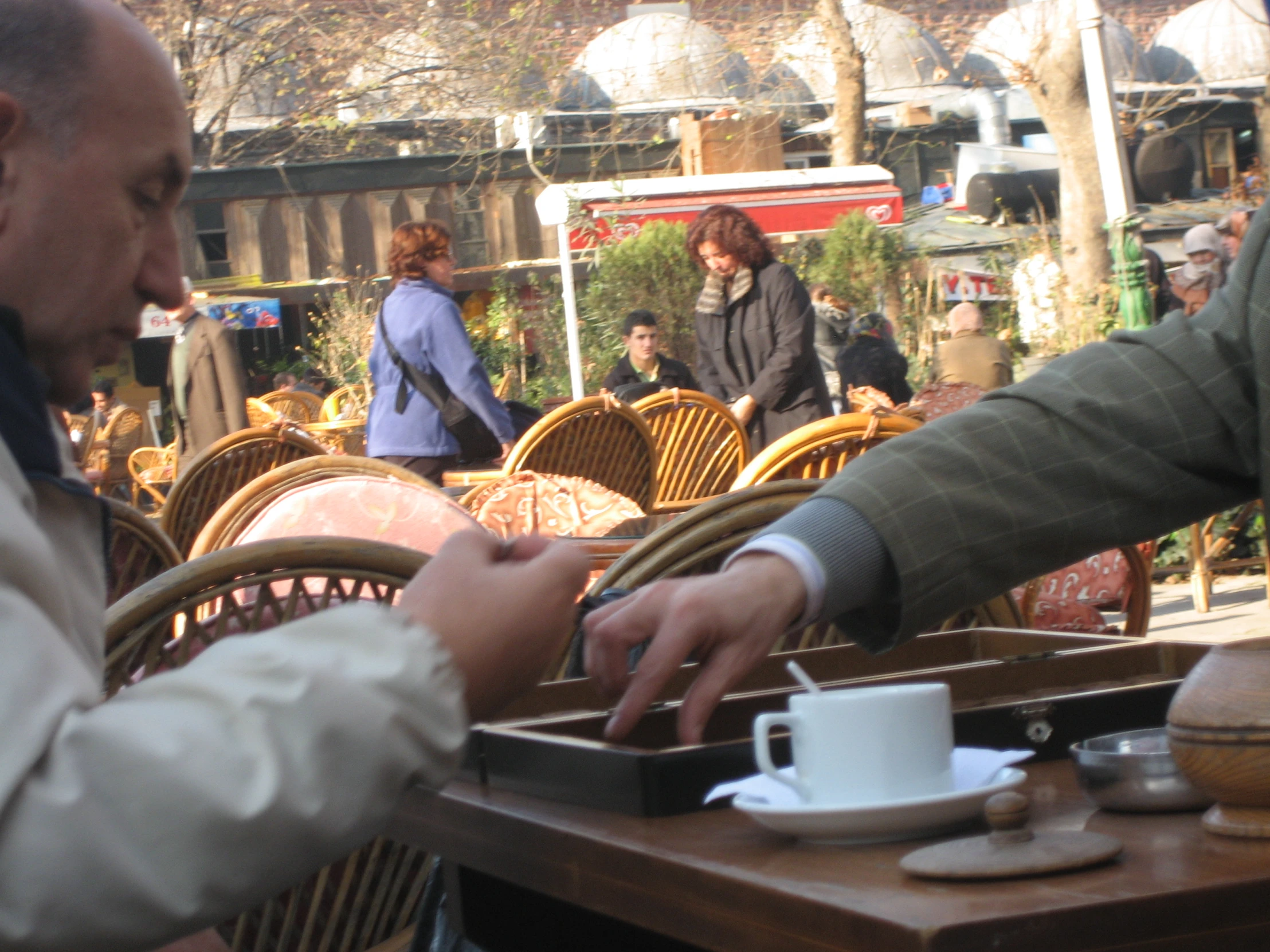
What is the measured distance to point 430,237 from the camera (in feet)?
20.2

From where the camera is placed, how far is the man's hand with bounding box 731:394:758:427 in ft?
22.5

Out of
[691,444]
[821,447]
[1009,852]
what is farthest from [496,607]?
[691,444]

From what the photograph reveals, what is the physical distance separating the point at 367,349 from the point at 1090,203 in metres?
9.13

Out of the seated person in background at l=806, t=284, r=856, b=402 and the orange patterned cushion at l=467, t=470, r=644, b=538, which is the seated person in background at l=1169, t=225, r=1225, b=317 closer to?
the seated person in background at l=806, t=284, r=856, b=402

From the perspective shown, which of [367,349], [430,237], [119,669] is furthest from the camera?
[367,349]

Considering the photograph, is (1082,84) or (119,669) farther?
(1082,84)

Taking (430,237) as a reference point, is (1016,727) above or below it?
below

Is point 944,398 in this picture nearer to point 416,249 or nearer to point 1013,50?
point 416,249

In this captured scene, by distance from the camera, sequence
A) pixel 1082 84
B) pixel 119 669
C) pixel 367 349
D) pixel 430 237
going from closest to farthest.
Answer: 1. pixel 119 669
2. pixel 430 237
3. pixel 1082 84
4. pixel 367 349

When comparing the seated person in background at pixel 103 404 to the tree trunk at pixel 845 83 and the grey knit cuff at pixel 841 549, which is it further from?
the grey knit cuff at pixel 841 549

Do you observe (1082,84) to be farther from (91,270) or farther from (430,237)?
(91,270)

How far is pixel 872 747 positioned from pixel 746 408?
5.94 m

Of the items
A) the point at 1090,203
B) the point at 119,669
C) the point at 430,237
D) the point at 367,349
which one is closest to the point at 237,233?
the point at 367,349

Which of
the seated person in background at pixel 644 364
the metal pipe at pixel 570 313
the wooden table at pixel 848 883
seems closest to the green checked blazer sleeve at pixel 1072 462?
the wooden table at pixel 848 883
